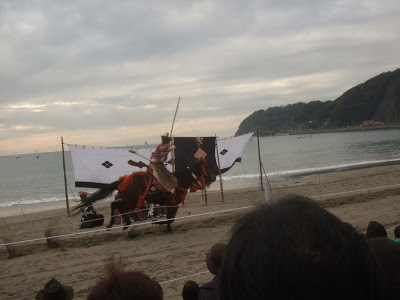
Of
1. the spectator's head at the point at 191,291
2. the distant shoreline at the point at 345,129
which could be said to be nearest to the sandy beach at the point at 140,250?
the spectator's head at the point at 191,291

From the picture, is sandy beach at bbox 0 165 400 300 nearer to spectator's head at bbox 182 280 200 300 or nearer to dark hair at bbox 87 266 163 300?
spectator's head at bbox 182 280 200 300

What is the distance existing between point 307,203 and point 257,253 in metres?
0.23

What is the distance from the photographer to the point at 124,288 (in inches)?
51.8

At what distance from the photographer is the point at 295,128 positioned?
150 metres

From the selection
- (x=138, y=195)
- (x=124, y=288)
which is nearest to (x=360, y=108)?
(x=138, y=195)

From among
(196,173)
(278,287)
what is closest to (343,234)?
(278,287)

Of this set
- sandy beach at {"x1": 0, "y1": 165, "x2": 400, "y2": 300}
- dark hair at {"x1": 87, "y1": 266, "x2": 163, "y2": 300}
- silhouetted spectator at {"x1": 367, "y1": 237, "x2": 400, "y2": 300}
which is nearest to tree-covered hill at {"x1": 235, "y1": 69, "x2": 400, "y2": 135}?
sandy beach at {"x1": 0, "y1": 165, "x2": 400, "y2": 300}

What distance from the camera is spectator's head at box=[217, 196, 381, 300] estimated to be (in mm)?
865

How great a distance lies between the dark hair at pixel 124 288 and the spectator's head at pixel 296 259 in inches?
18.1

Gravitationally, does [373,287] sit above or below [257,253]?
below

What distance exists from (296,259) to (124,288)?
2.36 ft

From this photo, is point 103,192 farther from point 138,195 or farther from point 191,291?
point 191,291

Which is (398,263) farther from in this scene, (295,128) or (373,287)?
(295,128)

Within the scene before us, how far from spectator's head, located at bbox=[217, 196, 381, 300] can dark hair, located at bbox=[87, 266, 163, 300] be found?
0.46 m
